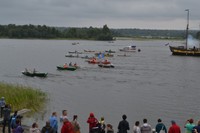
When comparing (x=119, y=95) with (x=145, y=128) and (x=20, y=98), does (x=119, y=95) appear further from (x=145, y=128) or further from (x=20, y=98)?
(x=145, y=128)

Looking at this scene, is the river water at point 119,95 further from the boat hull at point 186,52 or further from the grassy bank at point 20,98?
the boat hull at point 186,52

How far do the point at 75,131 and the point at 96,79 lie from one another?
53.4 m

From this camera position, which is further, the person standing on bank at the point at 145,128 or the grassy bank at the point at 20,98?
the grassy bank at the point at 20,98

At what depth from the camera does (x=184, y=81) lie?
72.6m

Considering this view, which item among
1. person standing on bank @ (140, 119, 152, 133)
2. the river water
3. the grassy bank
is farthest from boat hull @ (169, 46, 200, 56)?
person standing on bank @ (140, 119, 152, 133)

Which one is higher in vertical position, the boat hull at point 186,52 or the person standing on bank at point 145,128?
the person standing on bank at point 145,128

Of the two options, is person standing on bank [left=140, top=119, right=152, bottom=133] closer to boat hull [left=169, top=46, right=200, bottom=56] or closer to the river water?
the river water

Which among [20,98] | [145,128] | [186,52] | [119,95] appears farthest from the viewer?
[186,52]

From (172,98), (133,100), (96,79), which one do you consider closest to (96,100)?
(133,100)

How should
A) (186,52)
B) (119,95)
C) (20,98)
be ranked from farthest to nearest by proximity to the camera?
1. (186,52)
2. (119,95)
3. (20,98)

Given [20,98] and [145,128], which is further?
[20,98]

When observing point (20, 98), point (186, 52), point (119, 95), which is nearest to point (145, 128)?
point (20, 98)

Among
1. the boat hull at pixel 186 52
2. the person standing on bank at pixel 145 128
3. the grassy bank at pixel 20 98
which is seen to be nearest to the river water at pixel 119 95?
the grassy bank at pixel 20 98

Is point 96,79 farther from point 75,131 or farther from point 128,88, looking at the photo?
point 75,131
